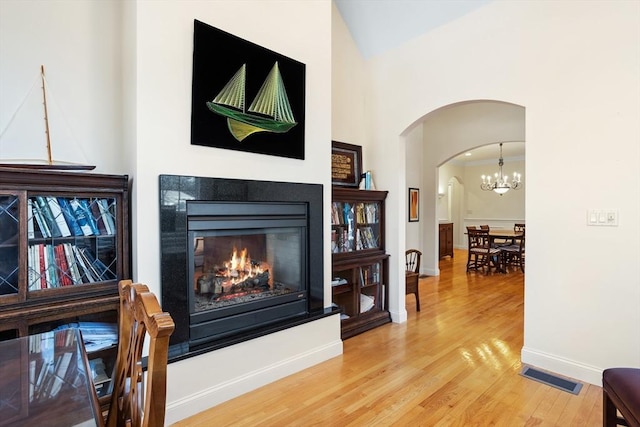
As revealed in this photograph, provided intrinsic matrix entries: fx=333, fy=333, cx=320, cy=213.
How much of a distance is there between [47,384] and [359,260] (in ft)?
8.91

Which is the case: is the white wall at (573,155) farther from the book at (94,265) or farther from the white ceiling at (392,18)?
the book at (94,265)

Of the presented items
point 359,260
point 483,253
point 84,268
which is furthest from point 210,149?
point 483,253

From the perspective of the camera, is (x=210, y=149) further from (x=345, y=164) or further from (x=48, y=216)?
(x=345, y=164)

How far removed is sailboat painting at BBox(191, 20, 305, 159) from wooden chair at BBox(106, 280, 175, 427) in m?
1.31

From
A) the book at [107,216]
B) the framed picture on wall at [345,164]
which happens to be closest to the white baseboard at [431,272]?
the framed picture on wall at [345,164]

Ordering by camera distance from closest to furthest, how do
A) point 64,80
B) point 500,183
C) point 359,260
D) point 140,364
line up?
point 140,364 → point 64,80 → point 359,260 → point 500,183

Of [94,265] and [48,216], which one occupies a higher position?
[48,216]

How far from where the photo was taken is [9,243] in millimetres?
1690

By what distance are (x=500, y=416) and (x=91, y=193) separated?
2.72m

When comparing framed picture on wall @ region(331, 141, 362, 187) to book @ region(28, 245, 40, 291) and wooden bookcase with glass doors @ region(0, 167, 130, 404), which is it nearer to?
wooden bookcase with glass doors @ region(0, 167, 130, 404)

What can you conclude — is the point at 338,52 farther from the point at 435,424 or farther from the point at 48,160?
the point at 435,424

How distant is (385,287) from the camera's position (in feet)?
12.3

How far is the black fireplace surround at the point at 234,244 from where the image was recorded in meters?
2.00

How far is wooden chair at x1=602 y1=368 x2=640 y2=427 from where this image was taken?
4.34ft
